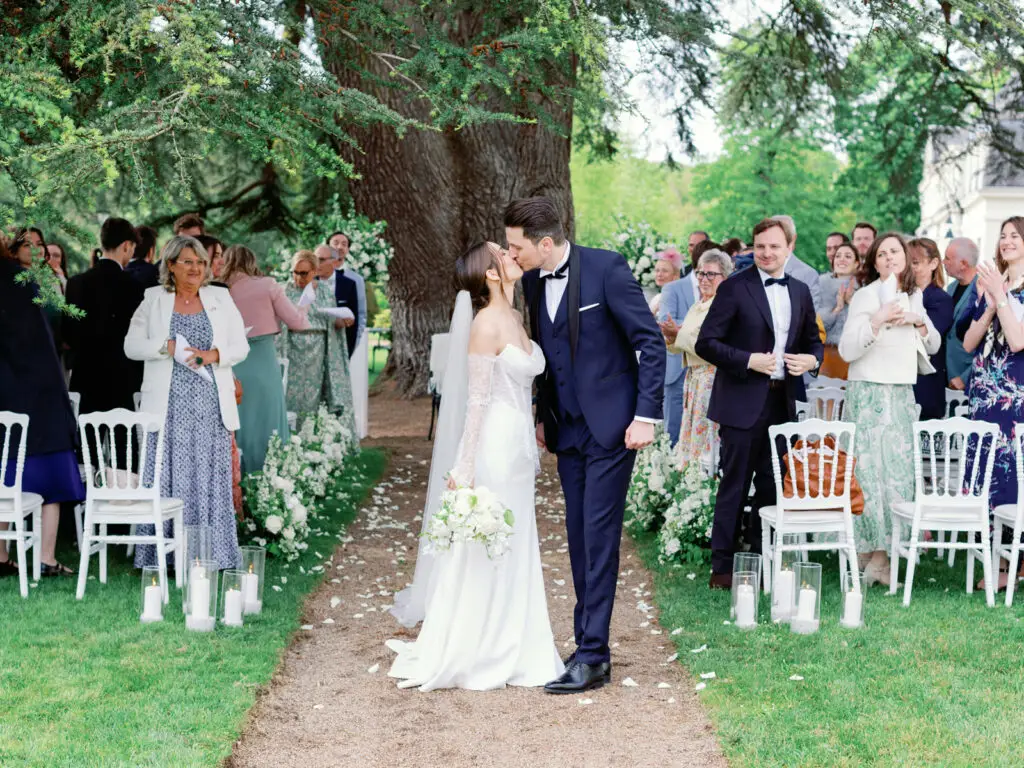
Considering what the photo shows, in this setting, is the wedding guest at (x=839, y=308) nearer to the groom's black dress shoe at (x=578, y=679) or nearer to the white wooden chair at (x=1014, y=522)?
the white wooden chair at (x=1014, y=522)

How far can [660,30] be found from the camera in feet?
29.4

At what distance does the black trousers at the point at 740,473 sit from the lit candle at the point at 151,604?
126 inches

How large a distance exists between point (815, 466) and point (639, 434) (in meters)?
2.08

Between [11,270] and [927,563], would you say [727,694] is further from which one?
[11,270]

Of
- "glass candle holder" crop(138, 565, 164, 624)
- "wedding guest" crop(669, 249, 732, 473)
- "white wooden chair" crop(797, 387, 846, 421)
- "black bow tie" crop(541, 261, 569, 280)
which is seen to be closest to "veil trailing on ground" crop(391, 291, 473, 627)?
"black bow tie" crop(541, 261, 569, 280)

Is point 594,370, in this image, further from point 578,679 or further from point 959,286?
point 959,286

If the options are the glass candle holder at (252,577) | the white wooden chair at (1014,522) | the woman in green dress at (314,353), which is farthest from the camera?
the woman in green dress at (314,353)

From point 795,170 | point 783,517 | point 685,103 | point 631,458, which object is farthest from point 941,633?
point 795,170

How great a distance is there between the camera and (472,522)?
5453 millimetres

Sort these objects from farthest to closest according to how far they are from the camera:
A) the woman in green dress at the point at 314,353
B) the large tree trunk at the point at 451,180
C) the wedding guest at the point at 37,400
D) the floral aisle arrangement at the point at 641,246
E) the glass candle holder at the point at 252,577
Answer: the large tree trunk at the point at 451,180 → the floral aisle arrangement at the point at 641,246 → the woman in green dress at the point at 314,353 → the wedding guest at the point at 37,400 → the glass candle holder at the point at 252,577

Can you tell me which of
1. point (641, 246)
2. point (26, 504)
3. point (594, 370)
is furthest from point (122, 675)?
point (641, 246)

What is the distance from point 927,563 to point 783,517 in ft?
6.02

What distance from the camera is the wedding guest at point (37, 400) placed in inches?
306

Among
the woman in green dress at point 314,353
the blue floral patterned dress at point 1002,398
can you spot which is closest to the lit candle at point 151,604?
the blue floral patterned dress at point 1002,398
